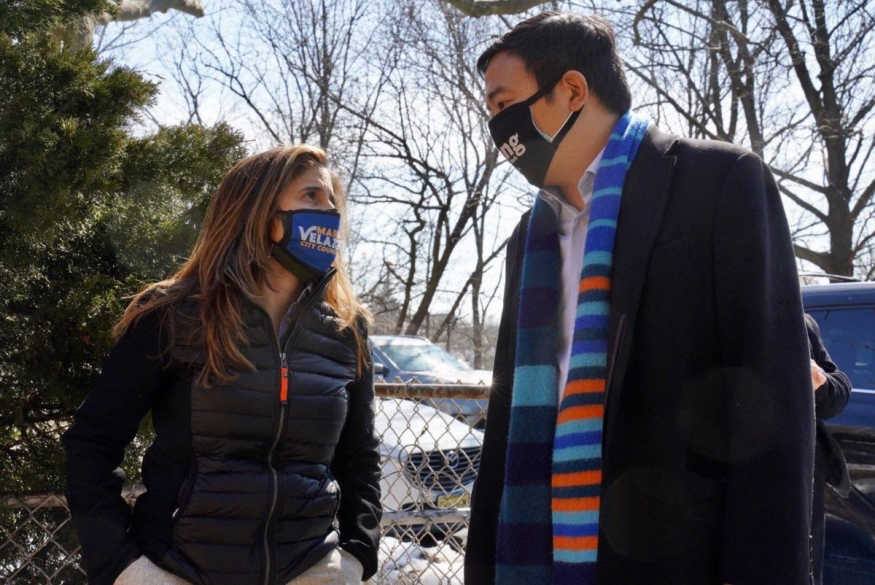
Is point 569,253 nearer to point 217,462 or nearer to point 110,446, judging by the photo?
point 217,462

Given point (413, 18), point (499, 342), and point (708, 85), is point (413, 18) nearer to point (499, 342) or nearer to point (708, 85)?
point (708, 85)

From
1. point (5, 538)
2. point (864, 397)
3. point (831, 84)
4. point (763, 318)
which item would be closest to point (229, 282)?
point (5, 538)

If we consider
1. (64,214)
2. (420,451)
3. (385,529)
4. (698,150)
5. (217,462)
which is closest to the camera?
(698,150)

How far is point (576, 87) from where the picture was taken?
1.83 meters

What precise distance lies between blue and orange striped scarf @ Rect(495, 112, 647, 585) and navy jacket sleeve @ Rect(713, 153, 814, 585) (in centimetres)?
24

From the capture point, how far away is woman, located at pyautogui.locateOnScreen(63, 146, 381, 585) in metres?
1.94

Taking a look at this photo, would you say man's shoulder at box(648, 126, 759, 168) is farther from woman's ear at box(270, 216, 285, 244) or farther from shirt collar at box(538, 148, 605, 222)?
woman's ear at box(270, 216, 285, 244)

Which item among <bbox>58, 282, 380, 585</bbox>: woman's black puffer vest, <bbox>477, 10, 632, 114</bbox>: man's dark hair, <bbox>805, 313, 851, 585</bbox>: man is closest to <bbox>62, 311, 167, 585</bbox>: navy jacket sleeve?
<bbox>58, 282, 380, 585</bbox>: woman's black puffer vest

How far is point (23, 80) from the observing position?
2.47 m

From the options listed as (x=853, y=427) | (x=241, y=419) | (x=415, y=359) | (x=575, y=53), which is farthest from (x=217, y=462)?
(x=415, y=359)

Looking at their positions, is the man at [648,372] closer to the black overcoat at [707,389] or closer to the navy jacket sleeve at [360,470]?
the black overcoat at [707,389]

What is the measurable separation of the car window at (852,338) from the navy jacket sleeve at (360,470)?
9.03 feet

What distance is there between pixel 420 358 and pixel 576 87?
8.84 m

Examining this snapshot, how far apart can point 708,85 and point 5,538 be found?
49.6 feet
